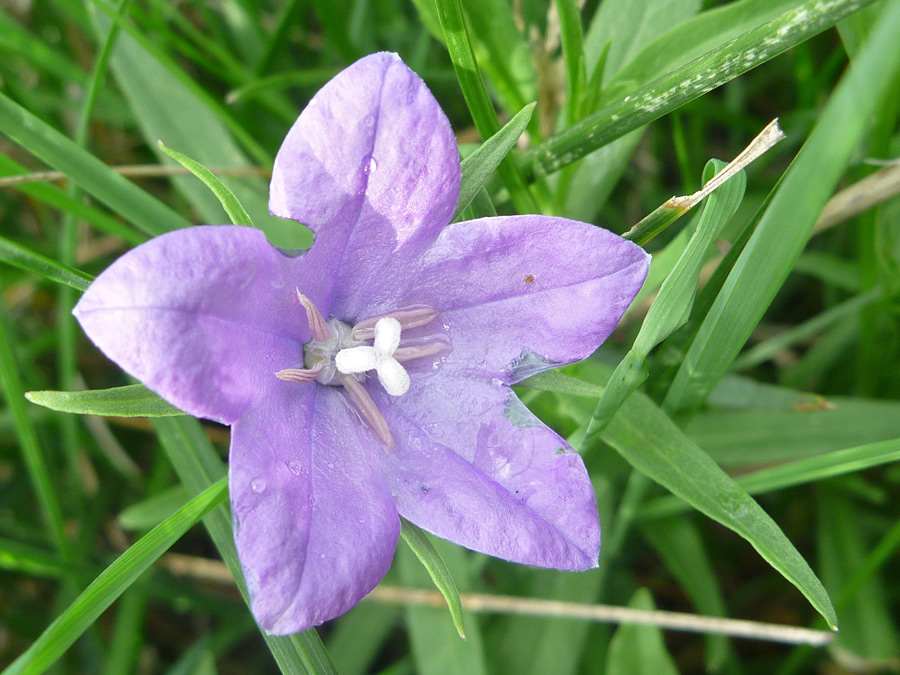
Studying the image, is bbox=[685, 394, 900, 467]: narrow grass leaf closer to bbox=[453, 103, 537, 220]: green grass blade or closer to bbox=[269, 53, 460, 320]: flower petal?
bbox=[453, 103, 537, 220]: green grass blade

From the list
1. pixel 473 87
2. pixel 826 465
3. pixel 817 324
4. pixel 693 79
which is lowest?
pixel 817 324

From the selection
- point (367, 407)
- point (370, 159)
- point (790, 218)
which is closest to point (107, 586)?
point (367, 407)

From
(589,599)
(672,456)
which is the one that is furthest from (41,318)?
(672,456)

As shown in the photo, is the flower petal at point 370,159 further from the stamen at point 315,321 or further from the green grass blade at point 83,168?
the green grass blade at point 83,168

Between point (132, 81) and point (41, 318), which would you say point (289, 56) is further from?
point (41, 318)

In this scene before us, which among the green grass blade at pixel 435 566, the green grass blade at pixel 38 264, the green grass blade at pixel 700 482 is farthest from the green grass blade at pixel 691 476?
the green grass blade at pixel 38 264

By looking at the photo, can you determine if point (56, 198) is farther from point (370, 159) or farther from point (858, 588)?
point (858, 588)
